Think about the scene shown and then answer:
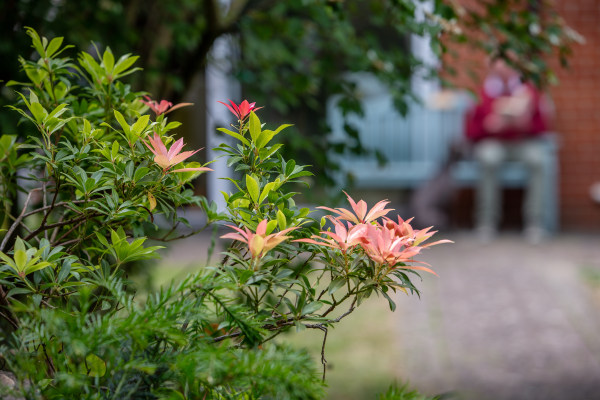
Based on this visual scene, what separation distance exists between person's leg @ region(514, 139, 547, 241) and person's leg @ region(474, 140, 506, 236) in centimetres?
23

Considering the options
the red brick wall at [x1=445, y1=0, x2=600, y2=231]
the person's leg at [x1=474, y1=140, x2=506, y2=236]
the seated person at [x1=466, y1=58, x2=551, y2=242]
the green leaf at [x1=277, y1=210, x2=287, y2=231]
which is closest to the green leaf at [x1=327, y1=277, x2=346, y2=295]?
the green leaf at [x1=277, y1=210, x2=287, y2=231]

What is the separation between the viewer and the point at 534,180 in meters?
7.12

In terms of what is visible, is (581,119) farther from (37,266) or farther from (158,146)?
(37,266)

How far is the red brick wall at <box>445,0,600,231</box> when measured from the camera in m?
7.56

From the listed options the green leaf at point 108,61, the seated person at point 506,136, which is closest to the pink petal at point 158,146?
the green leaf at point 108,61

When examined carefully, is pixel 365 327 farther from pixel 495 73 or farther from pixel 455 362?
pixel 495 73

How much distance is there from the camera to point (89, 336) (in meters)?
0.83

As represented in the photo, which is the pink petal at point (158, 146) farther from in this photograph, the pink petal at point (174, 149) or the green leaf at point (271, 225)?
the green leaf at point (271, 225)

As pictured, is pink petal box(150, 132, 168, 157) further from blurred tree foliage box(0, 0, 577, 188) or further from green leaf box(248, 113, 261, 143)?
blurred tree foliage box(0, 0, 577, 188)

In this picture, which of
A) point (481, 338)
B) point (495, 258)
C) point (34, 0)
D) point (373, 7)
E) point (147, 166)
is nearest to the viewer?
point (147, 166)

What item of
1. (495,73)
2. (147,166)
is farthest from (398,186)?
(147,166)

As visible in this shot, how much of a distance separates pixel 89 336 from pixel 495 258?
5922 mm

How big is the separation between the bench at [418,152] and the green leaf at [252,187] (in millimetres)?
6657

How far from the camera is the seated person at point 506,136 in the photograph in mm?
6953
